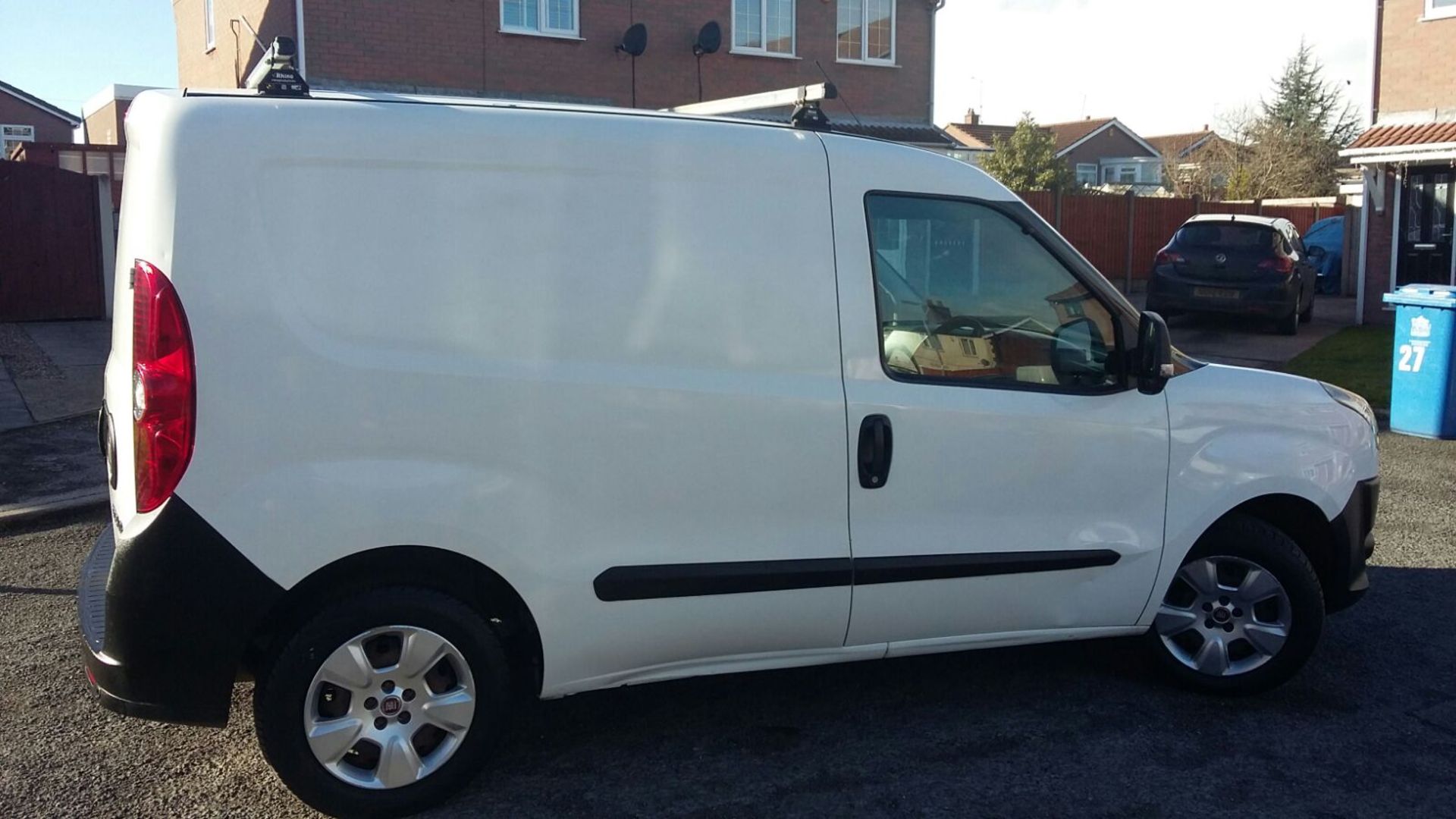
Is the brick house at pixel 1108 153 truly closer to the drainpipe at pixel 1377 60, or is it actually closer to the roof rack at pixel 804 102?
the drainpipe at pixel 1377 60

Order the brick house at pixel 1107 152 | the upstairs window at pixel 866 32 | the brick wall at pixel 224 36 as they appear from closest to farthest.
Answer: the brick wall at pixel 224 36, the upstairs window at pixel 866 32, the brick house at pixel 1107 152

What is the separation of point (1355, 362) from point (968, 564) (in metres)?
11.6

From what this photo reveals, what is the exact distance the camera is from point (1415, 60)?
58.4ft

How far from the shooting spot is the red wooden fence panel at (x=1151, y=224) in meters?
26.1

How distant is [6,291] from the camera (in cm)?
1633

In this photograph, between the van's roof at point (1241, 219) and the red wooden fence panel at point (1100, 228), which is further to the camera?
the red wooden fence panel at point (1100, 228)

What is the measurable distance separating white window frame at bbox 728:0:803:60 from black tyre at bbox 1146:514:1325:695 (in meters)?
17.5

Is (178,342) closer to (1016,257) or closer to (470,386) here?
(470,386)

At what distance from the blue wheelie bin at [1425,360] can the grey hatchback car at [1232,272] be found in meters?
6.72

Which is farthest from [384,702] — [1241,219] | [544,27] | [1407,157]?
[1407,157]

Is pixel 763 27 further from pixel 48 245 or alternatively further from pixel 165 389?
pixel 165 389

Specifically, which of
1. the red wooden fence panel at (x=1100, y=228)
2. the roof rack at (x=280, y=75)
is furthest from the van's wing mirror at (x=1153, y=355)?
the red wooden fence panel at (x=1100, y=228)

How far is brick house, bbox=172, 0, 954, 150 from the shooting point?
1762cm

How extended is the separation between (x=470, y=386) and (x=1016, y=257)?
196cm
